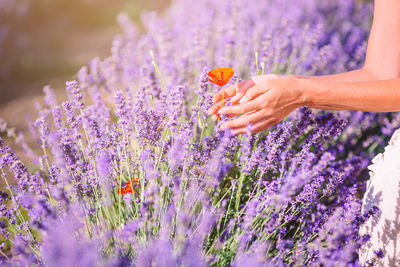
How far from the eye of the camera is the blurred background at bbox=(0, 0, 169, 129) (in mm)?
2623

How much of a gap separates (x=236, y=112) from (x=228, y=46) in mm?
1194

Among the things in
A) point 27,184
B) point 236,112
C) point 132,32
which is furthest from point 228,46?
point 27,184

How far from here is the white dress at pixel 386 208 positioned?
1.40 m

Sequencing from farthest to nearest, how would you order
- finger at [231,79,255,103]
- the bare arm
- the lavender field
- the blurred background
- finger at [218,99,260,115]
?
the blurred background
the bare arm
finger at [231,79,255,103]
finger at [218,99,260,115]
the lavender field

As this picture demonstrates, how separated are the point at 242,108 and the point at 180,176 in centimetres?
43

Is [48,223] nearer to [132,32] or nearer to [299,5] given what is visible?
[132,32]

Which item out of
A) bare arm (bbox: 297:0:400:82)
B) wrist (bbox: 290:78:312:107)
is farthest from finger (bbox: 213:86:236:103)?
bare arm (bbox: 297:0:400:82)

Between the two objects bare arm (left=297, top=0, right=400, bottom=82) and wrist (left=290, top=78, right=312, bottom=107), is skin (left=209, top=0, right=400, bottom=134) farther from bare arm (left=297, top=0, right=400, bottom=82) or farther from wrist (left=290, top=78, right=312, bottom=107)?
bare arm (left=297, top=0, right=400, bottom=82)

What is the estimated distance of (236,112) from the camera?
4.23 ft

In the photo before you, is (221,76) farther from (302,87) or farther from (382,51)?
(382,51)

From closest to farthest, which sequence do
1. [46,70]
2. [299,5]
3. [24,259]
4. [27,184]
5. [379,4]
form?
[24,259] < [27,184] < [379,4] < [46,70] < [299,5]

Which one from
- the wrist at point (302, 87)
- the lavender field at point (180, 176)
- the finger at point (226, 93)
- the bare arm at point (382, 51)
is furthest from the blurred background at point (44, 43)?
the bare arm at point (382, 51)

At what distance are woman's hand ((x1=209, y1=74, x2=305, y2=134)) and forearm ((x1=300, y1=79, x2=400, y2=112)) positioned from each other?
42 millimetres

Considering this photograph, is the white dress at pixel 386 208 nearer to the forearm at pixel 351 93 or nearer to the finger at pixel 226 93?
the forearm at pixel 351 93
